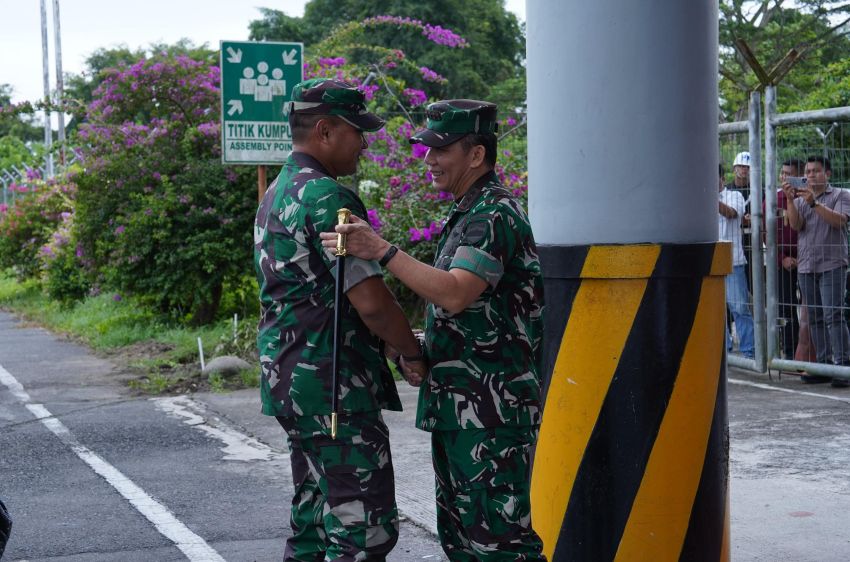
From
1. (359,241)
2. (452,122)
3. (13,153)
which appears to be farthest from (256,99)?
(13,153)

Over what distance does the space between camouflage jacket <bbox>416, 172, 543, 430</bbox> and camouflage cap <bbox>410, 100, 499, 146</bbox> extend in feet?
0.66

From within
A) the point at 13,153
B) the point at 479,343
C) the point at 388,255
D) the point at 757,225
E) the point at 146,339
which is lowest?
the point at 146,339

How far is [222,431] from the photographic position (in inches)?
314

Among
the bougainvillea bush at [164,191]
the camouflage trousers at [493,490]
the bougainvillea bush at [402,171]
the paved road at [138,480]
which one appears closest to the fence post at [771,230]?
the bougainvillea bush at [402,171]

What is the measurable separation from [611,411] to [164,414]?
5.88 meters

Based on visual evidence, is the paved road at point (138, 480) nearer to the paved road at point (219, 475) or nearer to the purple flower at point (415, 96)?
the paved road at point (219, 475)

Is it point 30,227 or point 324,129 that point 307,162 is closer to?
A: point 324,129

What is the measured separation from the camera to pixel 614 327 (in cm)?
345

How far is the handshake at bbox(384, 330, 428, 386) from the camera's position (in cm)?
354

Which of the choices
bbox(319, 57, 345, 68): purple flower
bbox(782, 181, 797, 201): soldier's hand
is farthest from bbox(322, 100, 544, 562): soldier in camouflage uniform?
bbox(319, 57, 345, 68): purple flower

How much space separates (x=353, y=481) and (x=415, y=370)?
392 millimetres

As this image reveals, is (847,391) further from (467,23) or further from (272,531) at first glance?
(467,23)

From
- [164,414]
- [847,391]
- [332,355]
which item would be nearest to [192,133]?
[164,414]

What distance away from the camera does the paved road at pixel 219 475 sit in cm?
522
